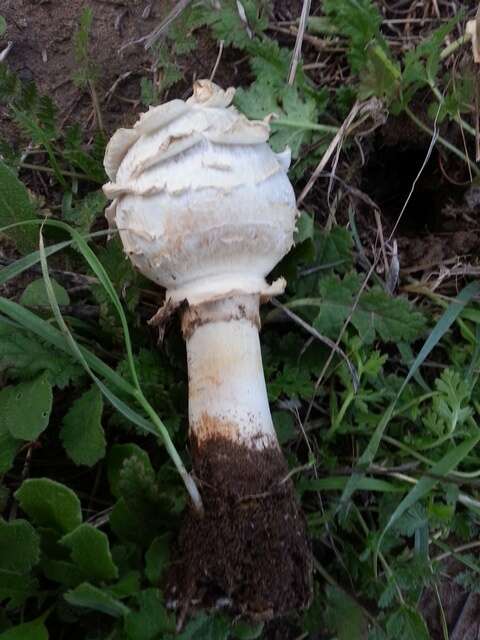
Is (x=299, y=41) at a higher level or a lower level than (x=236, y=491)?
higher

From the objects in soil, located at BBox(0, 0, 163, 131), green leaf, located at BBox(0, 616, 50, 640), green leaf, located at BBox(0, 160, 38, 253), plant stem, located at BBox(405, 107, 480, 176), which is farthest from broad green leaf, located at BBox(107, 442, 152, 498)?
plant stem, located at BBox(405, 107, 480, 176)

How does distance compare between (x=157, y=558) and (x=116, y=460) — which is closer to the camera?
(x=157, y=558)

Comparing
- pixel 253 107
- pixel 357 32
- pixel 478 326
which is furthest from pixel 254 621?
pixel 357 32

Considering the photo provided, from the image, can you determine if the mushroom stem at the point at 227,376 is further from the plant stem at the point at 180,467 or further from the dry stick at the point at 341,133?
the dry stick at the point at 341,133

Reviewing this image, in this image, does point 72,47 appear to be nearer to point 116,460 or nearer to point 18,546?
point 116,460

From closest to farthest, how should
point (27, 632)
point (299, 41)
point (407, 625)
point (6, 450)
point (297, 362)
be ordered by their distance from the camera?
point (27, 632) < point (407, 625) < point (6, 450) < point (297, 362) < point (299, 41)

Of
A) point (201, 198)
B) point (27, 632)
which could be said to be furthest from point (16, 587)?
point (201, 198)

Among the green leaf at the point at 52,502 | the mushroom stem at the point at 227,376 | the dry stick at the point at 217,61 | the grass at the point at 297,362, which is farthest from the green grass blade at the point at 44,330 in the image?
the dry stick at the point at 217,61
